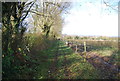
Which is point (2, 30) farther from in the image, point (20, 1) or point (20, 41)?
point (20, 1)

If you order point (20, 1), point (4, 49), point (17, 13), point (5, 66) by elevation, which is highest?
point (20, 1)

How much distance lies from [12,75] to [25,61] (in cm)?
219

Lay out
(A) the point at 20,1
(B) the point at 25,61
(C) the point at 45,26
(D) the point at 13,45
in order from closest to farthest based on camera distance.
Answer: (D) the point at 13,45 < (B) the point at 25,61 < (A) the point at 20,1 < (C) the point at 45,26

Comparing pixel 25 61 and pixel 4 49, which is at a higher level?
pixel 4 49

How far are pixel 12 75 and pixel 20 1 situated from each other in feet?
22.3

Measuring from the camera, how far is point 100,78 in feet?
23.7

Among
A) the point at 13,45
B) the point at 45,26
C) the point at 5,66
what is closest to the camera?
the point at 5,66

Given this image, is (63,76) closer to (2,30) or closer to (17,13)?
(2,30)

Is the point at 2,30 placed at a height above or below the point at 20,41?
above

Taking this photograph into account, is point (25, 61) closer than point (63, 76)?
No

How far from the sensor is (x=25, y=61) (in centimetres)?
856

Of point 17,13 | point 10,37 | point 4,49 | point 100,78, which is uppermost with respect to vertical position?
point 17,13

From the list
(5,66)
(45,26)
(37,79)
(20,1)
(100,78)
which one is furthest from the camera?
(45,26)

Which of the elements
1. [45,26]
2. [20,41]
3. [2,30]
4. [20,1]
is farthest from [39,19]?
[2,30]
